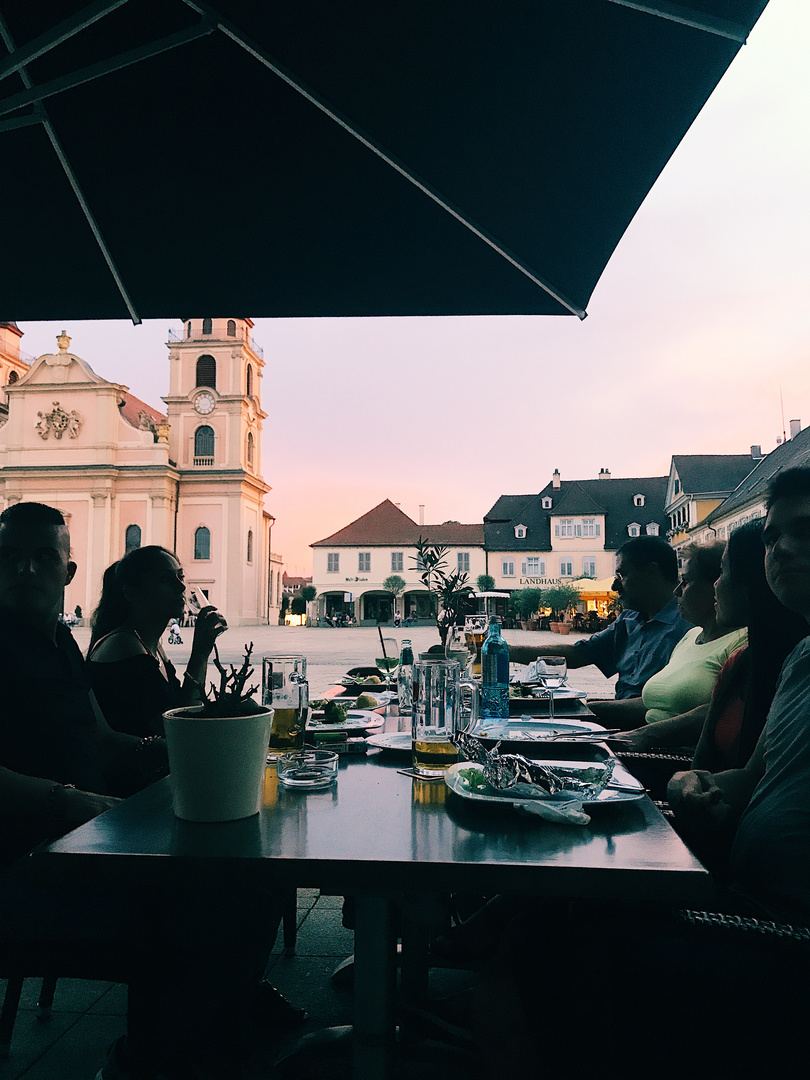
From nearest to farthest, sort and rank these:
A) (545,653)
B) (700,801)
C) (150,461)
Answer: (700,801)
(545,653)
(150,461)

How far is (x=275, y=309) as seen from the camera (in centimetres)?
251

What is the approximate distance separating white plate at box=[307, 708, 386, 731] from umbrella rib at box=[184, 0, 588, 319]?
5.11ft

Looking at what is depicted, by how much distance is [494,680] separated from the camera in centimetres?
243

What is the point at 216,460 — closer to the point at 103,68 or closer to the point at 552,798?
the point at 103,68

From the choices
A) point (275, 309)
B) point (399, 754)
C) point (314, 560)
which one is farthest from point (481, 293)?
point (314, 560)

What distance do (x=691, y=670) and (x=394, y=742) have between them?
1.43 metres

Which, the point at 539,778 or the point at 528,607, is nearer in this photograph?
the point at 539,778

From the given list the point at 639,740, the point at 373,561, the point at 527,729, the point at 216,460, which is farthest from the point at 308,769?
the point at 373,561

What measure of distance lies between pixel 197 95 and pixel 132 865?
196 centimetres

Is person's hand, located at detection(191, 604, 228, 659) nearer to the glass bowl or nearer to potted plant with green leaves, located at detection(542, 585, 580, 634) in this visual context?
the glass bowl

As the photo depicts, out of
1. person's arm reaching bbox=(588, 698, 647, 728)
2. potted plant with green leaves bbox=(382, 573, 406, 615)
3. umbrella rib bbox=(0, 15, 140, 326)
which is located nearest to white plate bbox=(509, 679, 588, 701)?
person's arm reaching bbox=(588, 698, 647, 728)

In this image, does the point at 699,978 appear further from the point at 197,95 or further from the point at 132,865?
the point at 197,95

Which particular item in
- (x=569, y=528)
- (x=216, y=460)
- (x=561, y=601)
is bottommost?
(x=561, y=601)

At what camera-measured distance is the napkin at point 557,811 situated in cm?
114
